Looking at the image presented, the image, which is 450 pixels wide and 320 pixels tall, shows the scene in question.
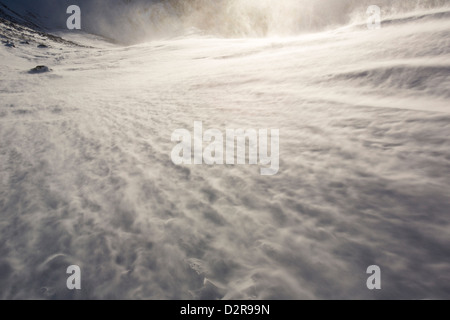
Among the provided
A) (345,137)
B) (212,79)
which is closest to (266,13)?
(212,79)

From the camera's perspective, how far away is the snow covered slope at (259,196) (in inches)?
53.9

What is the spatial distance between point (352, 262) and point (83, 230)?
6.22 ft

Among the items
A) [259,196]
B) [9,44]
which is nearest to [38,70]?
[9,44]

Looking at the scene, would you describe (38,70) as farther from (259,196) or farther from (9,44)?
(259,196)

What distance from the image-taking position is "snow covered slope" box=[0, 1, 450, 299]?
1.37 metres

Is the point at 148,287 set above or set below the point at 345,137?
below

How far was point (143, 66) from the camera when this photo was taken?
29.2 feet

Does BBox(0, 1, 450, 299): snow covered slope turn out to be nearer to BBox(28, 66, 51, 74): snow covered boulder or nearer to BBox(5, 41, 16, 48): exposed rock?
BBox(28, 66, 51, 74): snow covered boulder

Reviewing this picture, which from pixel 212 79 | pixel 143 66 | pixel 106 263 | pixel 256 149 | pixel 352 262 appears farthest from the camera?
pixel 143 66

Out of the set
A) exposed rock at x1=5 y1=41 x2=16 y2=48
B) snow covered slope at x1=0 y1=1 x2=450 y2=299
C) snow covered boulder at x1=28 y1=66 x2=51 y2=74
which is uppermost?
exposed rock at x1=5 y1=41 x2=16 y2=48

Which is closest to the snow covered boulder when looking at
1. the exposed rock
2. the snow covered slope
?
the snow covered slope

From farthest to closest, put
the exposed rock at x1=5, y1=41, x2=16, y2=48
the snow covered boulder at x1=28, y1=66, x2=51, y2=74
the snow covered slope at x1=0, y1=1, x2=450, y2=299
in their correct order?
the exposed rock at x1=5, y1=41, x2=16, y2=48
the snow covered boulder at x1=28, y1=66, x2=51, y2=74
the snow covered slope at x1=0, y1=1, x2=450, y2=299

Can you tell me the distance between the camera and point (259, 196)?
76.5 inches

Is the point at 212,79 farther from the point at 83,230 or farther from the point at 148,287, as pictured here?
the point at 148,287
